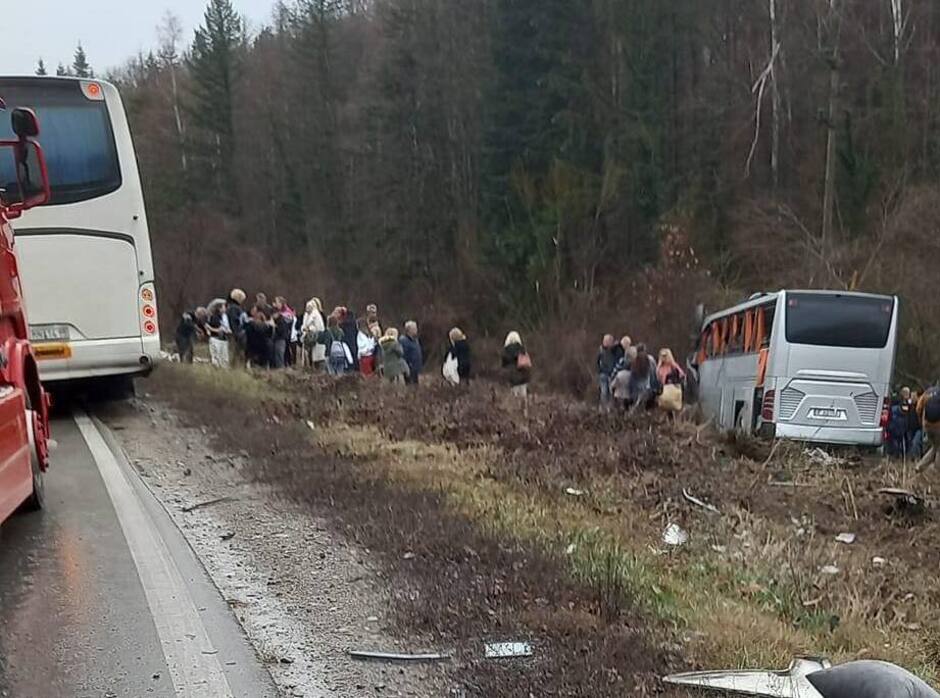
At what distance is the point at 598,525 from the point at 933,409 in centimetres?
1164

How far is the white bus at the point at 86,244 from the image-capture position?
1066 cm

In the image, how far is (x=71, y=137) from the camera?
35.5ft

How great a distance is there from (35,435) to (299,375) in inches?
303

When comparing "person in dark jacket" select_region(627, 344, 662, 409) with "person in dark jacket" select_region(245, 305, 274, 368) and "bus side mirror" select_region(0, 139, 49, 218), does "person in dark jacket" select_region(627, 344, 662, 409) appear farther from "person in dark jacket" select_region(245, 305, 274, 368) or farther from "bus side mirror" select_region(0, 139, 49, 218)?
"bus side mirror" select_region(0, 139, 49, 218)

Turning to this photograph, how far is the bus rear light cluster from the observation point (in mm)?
18066

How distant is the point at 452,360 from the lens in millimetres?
16266

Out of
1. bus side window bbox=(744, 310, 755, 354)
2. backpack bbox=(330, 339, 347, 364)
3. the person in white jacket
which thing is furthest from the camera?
bus side window bbox=(744, 310, 755, 354)

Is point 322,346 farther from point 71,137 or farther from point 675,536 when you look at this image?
point 675,536

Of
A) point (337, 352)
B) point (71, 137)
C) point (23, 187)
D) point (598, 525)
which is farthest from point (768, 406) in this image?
point (23, 187)

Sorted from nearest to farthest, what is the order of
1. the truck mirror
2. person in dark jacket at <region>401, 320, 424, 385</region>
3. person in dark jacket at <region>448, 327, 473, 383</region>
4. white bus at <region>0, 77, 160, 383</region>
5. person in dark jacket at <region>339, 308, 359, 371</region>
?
1. the truck mirror
2. white bus at <region>0, 77, 160, 383</region>
3. person in dark jacket at <region>401, 320, 424, 385</region>
4. person in dark jacket at <region>448, 327, 473, 383</region>
5. person in dark jacket at <region>339, 308, 359, 371</region>

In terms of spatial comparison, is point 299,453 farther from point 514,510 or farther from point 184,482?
point 514,510

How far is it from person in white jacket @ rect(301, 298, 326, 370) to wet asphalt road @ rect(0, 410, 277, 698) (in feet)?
32.3

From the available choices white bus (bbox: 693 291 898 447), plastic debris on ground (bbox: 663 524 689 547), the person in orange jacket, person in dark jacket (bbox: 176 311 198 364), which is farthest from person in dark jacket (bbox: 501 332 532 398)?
plastic debris on ground (bbox: 663 524 689 547)

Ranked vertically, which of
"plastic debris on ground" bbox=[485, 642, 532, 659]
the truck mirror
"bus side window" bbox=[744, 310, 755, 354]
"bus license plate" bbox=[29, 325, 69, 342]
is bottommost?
"bus side window" bbox=[744, 310, 755, 354]
